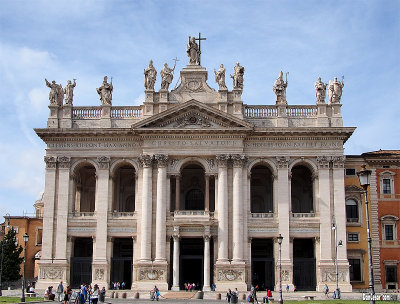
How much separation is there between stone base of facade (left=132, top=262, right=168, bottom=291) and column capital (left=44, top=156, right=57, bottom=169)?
1294cm

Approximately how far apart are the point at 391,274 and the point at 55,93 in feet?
128

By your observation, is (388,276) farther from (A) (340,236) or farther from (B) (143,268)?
(B) (143,268)

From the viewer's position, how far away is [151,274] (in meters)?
54.8

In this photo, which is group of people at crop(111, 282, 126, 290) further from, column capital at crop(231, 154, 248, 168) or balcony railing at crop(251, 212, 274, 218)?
column capital at crop(231, 154, 248, 168)

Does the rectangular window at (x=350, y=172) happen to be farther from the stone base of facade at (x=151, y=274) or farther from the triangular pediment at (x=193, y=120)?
the stone base of facade at (x=151, y=274)

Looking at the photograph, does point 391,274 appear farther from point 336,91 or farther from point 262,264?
point 336,91

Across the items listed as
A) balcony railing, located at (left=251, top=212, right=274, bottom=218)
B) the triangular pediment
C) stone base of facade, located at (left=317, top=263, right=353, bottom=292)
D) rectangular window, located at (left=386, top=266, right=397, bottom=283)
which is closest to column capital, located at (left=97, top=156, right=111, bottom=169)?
the triangular pediment

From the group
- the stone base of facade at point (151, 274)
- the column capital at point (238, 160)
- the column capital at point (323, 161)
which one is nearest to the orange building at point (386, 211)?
the column capital at point (323, 161)

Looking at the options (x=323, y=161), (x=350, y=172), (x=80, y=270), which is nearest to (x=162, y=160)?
(x=80, y=270)

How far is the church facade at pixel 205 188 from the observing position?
182 feet

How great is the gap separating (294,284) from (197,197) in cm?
1346

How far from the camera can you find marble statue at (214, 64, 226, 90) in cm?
5875

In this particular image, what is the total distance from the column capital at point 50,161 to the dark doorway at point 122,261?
961cm

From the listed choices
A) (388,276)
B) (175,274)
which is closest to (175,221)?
(175,274)
